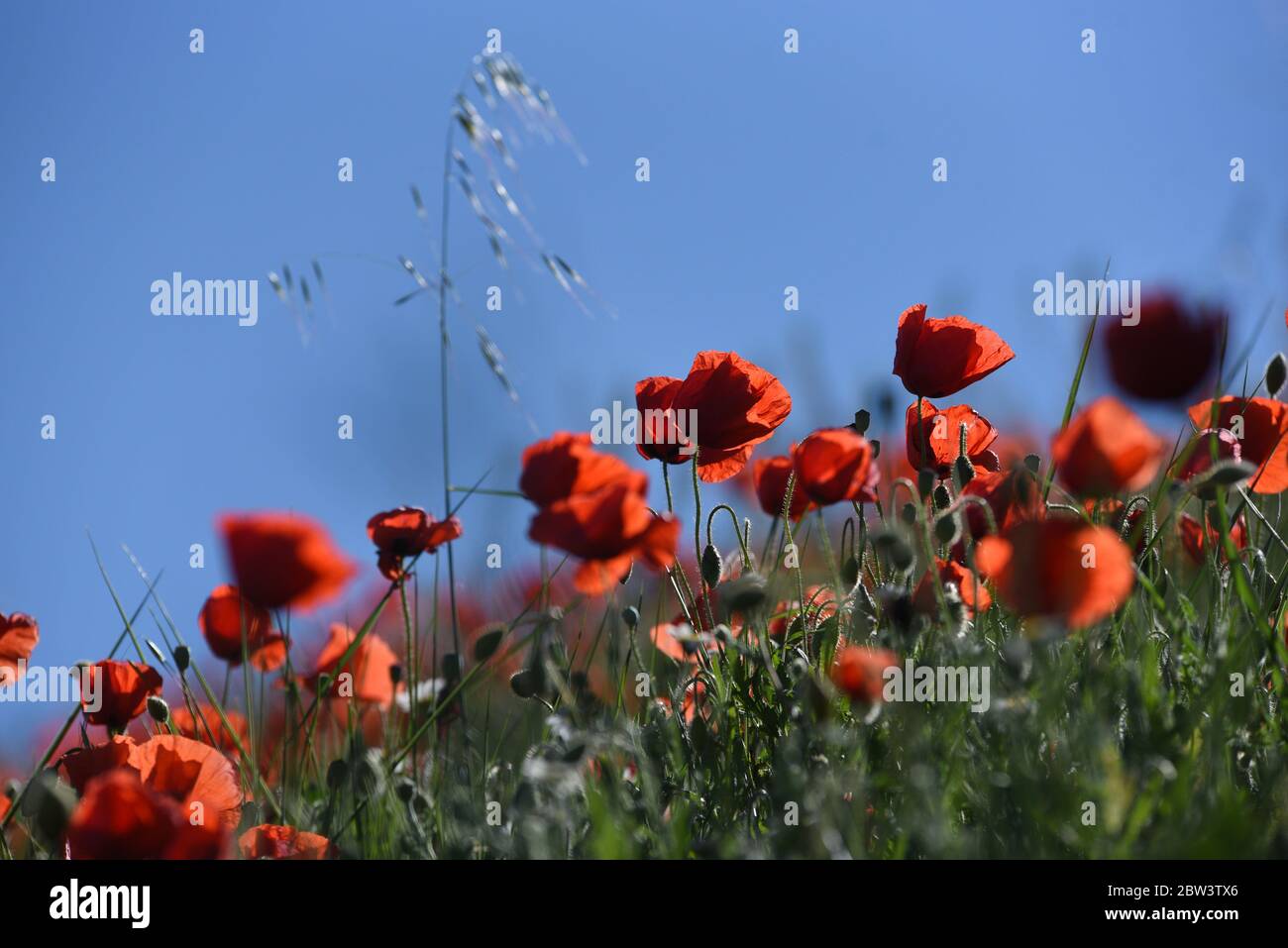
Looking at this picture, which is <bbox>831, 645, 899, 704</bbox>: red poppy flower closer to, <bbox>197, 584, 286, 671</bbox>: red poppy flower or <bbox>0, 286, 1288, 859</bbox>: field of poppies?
<bbox>0, 286, 1288, 859</bbox>: field of poppies

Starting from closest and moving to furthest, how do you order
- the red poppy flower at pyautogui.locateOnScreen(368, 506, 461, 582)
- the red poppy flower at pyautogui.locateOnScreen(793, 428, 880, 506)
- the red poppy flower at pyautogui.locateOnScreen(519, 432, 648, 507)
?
the red poppy flower at pyautogui.locateOnScreen(519, 432, 648, 507)
the red poppy flower at pyautogui.locateOnScreen(793, 428, 880, 506)
the red poppy flower at pyautogui.locateOnScreen(368, 506, 461, 582)

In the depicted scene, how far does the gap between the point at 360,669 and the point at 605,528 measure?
846 mm

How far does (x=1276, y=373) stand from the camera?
67.6 inches

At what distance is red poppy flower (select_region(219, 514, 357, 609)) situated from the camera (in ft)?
4.17

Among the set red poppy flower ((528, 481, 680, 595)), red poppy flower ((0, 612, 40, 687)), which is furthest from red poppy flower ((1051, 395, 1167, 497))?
red poppy flower ((0, 612, 40, 687))

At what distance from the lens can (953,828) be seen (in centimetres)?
128

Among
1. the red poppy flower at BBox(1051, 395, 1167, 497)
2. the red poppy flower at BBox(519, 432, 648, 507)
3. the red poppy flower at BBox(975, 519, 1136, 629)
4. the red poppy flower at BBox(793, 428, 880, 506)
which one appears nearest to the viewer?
the red poppy flower at BBox(975, 519, 1136, 629)

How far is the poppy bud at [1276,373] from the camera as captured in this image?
5.62 feet

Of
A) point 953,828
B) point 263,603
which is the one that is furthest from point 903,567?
point 263,603

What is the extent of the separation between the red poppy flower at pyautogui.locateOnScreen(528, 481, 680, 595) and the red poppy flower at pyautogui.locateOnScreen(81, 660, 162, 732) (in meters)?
0.86

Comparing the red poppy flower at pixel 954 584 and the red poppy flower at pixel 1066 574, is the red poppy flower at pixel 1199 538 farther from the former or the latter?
the red poppy flower at pixel 1066 574

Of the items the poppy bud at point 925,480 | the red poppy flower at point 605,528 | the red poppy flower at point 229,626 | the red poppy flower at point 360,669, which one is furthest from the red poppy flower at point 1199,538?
the red poppy flower at point 229,626
